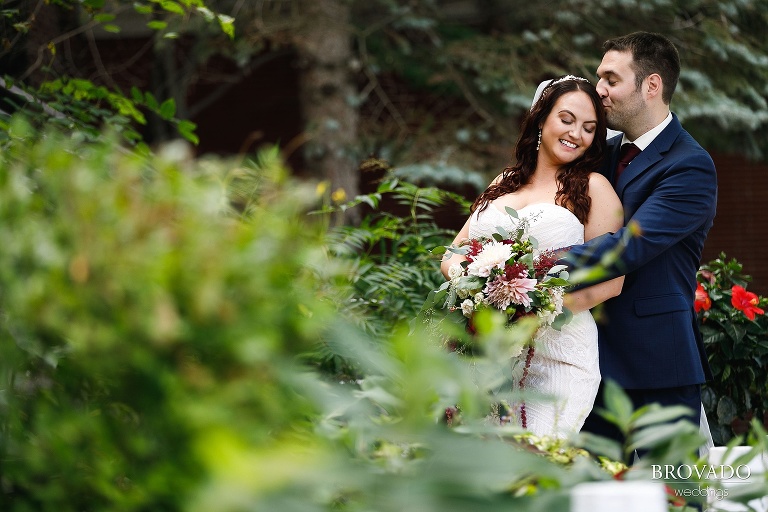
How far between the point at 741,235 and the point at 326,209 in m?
10.2

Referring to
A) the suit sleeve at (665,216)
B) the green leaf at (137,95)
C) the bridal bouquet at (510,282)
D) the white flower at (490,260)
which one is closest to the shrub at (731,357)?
the suit sleeve at (665,216)

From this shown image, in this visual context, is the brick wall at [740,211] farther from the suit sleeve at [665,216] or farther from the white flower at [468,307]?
the white flower at [468,307]

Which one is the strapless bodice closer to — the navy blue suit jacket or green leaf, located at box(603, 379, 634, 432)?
the navy blue suit jacket

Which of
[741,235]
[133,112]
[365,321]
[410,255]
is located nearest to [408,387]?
[365,321]

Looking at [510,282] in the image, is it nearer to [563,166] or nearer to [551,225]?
[551,225]

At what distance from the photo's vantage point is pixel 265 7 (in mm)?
9398

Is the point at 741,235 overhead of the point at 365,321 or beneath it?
overhead

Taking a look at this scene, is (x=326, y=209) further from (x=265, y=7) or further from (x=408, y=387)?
(x=265, y=7)

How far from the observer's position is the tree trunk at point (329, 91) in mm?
9055

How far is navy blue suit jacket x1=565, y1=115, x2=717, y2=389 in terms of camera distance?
3750 millimetres

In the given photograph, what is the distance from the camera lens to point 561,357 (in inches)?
150

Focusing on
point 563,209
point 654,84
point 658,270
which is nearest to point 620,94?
point 654,84

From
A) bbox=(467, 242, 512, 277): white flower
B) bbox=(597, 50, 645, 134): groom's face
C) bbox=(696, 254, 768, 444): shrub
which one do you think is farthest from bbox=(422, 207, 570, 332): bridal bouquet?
bbox=(696, 254, 768, 444): shrub

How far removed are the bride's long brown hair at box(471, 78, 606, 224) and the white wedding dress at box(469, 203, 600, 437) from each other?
0.28ft
